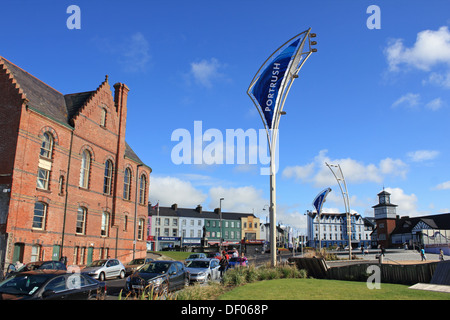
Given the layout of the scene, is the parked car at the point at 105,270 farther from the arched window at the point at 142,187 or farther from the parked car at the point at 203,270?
the arched window at the point at 142,187

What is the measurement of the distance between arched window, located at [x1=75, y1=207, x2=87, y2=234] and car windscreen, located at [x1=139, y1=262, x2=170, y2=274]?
17230mm

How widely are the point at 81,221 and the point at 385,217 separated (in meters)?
74.2

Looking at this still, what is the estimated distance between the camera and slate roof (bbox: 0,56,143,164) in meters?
27.7

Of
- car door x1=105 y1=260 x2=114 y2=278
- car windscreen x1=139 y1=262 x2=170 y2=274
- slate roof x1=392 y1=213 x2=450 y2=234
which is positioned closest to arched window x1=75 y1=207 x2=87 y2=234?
car door x1=105 y1=260 x2=114 y2=278

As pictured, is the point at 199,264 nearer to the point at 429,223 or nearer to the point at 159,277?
the point at 159,277

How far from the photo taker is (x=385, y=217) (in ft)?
281

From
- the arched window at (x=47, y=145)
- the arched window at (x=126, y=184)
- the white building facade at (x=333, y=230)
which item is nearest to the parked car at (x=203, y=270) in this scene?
the arched window at (x=47, y=145)

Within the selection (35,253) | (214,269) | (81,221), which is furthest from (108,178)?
(214,269)

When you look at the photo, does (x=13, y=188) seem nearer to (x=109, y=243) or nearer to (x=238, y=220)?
(x=109, y=243)

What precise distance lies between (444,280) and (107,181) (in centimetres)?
2923

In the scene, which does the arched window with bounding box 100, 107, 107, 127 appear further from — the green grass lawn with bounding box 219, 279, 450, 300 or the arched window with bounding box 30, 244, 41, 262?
the green grass lawn with bounding box 219, 279, 450, 300

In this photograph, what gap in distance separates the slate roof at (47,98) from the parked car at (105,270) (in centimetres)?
1196

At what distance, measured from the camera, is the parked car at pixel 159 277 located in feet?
46.8
